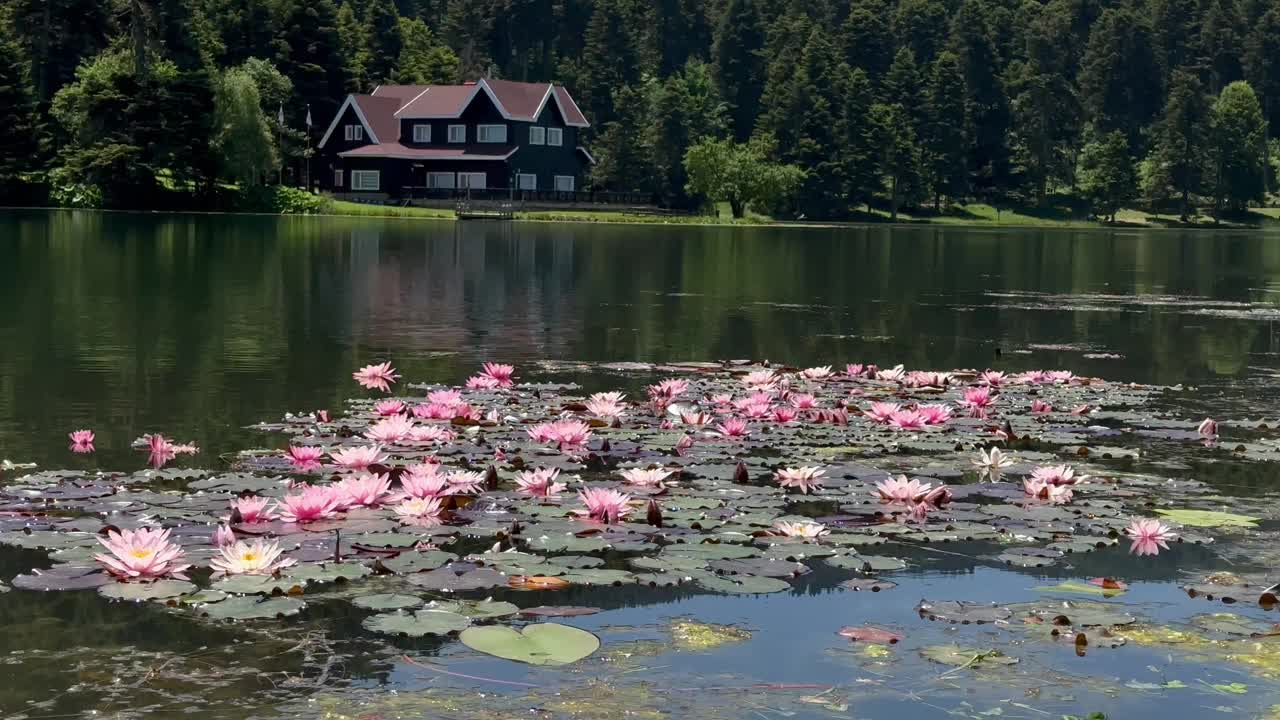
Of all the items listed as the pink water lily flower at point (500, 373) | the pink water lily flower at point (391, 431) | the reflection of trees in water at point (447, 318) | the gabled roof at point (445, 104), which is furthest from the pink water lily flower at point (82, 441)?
the gabled roof at point (445, 104)

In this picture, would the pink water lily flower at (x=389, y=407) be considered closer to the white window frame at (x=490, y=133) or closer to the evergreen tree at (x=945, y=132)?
the white window frame at (x=490, y=133)

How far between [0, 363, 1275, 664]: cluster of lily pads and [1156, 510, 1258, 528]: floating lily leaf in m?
0.03

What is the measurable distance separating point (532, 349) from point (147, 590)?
14.6 metres

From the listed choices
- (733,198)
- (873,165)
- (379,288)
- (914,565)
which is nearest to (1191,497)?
(914,565)

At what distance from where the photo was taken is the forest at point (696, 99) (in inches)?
3907

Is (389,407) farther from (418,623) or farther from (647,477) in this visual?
(418,623)

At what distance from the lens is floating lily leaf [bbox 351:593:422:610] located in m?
8.25

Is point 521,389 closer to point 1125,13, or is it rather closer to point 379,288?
point 379,288

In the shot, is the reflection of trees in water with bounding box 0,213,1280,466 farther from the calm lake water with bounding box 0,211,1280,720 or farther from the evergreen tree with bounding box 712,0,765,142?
the evergreen tree with bounding box 712,0,765,142

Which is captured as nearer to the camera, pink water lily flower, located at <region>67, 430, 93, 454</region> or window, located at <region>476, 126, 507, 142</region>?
pink water lily flower, located at <region>67, 430, 93, 454</region>

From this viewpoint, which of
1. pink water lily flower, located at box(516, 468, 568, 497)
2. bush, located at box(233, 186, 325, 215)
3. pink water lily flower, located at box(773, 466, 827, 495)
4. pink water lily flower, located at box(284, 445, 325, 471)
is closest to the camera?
pink water lily flower, located at box(516, 468, 568, 497)

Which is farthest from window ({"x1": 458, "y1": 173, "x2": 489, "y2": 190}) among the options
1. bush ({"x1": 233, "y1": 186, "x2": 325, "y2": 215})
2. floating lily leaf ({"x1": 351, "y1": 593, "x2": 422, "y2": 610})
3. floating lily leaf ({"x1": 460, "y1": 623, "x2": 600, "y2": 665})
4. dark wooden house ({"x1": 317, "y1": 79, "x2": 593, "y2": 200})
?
floating lily leaf ({"x1": 460, "y1": 623, "x2": 600, "y2": 665})

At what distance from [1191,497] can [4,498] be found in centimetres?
858

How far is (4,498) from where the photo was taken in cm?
1068
